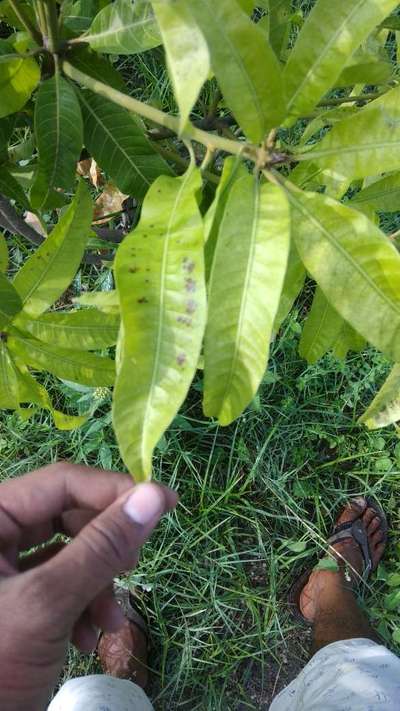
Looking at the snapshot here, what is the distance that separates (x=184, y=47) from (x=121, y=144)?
0.44 meters

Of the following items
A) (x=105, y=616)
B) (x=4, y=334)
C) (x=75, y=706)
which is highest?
(x=4, y=334)

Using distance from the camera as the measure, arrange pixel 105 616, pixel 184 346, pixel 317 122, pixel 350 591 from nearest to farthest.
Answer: pixel 184 346, pixel 317 122, pixel 105 616, pixel 350 591

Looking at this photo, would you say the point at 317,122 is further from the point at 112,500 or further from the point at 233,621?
the point at 233,621

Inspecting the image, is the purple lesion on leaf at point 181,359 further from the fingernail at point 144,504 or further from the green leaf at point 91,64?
the green leaf at point 91,64

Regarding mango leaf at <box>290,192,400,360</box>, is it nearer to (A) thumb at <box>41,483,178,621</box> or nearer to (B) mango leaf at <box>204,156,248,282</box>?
(B) mango leaf at <box>204,156,248,282</box>

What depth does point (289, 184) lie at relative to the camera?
78 centimetres

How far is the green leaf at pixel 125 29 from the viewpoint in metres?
0.92

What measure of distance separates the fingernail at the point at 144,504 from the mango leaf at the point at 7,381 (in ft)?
1.05

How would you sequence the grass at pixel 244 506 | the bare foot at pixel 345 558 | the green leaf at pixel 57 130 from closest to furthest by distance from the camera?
the green leaf at pixel 57 130 < the grass at pixel 244 506 < the bare foot at pixel 345 558

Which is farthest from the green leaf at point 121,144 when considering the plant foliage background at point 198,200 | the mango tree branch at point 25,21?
the mango tree branch at point 25,21

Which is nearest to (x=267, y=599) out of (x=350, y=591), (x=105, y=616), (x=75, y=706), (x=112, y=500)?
(x=350, y=591)

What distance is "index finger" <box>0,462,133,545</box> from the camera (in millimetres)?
1178

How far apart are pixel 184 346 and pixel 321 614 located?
200cm

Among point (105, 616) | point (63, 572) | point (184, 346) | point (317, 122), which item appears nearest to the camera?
point (184, 346)
